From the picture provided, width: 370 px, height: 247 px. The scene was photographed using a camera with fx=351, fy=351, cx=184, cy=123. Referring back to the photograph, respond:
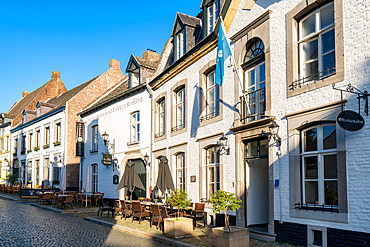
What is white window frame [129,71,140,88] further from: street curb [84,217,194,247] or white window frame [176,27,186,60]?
street curb [84,217,194,247]

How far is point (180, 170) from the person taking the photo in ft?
50.8

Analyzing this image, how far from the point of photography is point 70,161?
26906mm

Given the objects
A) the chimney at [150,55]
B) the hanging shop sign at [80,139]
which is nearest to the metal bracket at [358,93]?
the chimney at [150,55]

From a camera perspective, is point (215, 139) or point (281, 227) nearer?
point (281, 227)

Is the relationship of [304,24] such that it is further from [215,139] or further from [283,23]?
[215,139]

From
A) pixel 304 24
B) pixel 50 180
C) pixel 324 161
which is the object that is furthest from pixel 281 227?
pixel 50 180

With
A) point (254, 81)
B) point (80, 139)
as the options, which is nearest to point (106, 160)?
point (80, 139)

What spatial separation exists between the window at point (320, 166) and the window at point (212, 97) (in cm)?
453

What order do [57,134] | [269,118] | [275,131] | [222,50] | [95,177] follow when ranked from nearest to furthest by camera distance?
[275,131]
[269,118]
[222,50]
[95,177]
[57,134]

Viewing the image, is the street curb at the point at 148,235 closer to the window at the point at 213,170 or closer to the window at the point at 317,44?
the window at the point at 213,170

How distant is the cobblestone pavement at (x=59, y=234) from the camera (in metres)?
9.77

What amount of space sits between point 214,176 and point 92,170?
13071 mm

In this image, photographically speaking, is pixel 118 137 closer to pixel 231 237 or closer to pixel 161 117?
pixel 161 117

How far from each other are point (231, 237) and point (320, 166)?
106 inches
